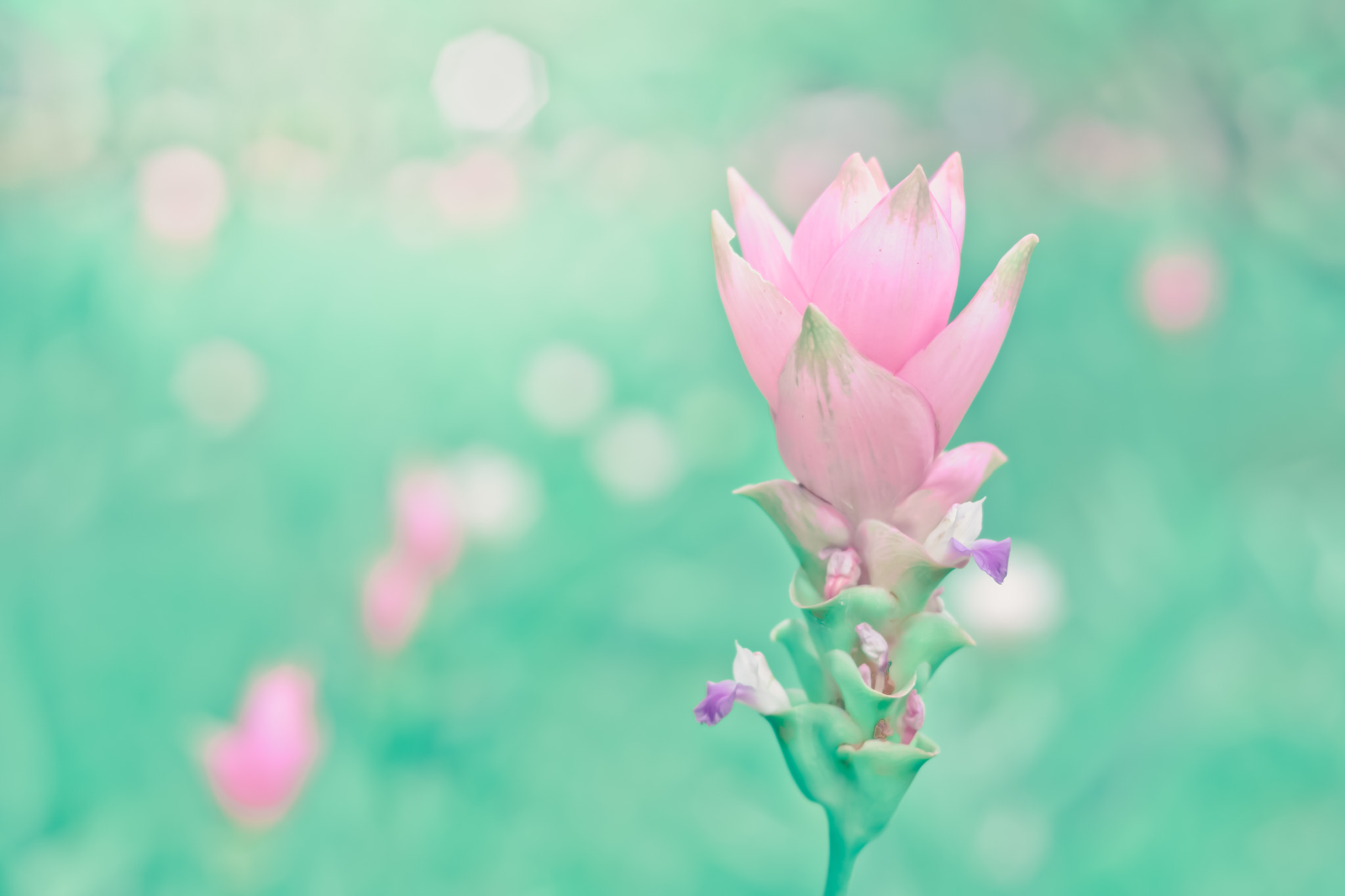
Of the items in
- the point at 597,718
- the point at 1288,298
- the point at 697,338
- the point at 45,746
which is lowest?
the point at 45,746

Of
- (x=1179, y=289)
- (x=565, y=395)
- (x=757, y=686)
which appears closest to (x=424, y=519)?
(x=565, y=395)

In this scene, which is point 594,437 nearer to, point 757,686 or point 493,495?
point 493,495

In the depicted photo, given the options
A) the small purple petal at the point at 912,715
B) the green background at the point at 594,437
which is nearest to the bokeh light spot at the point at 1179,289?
the green background at the point at 594,437

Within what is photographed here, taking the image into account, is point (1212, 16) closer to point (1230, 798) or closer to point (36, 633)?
point (1230, 798)

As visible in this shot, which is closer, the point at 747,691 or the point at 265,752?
the point at 747,691

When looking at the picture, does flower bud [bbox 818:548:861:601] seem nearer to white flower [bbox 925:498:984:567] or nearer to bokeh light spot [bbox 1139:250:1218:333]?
white flower [bbox 925:498:984:567]

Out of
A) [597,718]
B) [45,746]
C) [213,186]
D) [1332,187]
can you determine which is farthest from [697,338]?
[45,746]
